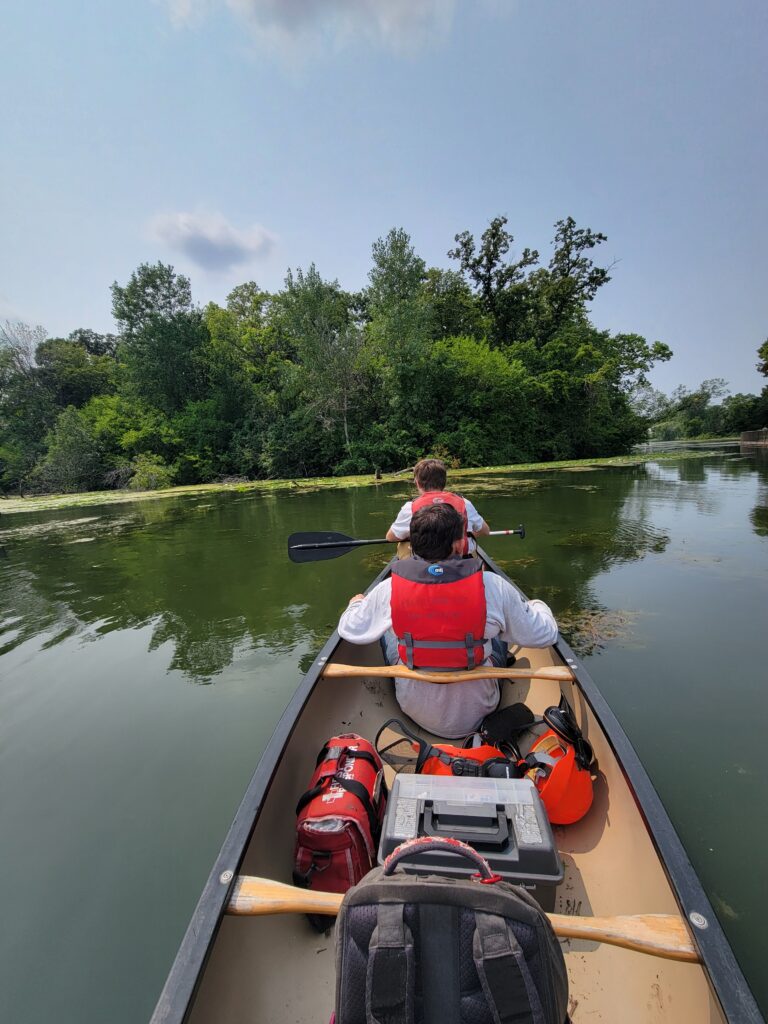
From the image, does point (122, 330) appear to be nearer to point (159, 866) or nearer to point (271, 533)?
point (271, 533)

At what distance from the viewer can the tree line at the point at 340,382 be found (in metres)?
21.7

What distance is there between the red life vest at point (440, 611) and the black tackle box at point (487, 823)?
708 mm

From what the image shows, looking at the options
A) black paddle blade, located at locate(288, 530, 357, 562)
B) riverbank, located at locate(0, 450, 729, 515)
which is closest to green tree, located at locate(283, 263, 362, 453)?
riverbank, located at locate(0, 450, 729, 515)

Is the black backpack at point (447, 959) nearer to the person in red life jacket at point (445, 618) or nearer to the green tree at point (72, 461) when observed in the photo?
the person in red life jacket at point (445, 618)

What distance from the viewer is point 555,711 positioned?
2010 mm

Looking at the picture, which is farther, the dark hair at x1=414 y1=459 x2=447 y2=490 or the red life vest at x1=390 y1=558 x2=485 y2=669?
the dark hair at x1=414 y1=459 x2=447 y2=490

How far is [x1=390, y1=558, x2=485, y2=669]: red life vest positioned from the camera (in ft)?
6.50

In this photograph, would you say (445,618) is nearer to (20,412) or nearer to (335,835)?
(335,835)

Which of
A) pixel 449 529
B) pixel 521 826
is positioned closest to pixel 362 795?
pixel 521 826

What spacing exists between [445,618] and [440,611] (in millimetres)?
36

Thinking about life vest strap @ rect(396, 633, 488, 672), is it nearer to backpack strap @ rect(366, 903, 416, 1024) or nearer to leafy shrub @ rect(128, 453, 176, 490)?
backpack strap @ rect(366, 903, 416, 1024)

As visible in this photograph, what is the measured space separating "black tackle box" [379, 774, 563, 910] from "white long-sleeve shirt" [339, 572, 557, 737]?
816mm

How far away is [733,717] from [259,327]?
101 ft

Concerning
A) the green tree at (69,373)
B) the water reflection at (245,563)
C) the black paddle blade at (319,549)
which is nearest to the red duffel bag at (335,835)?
the water reflection at (245,563)
